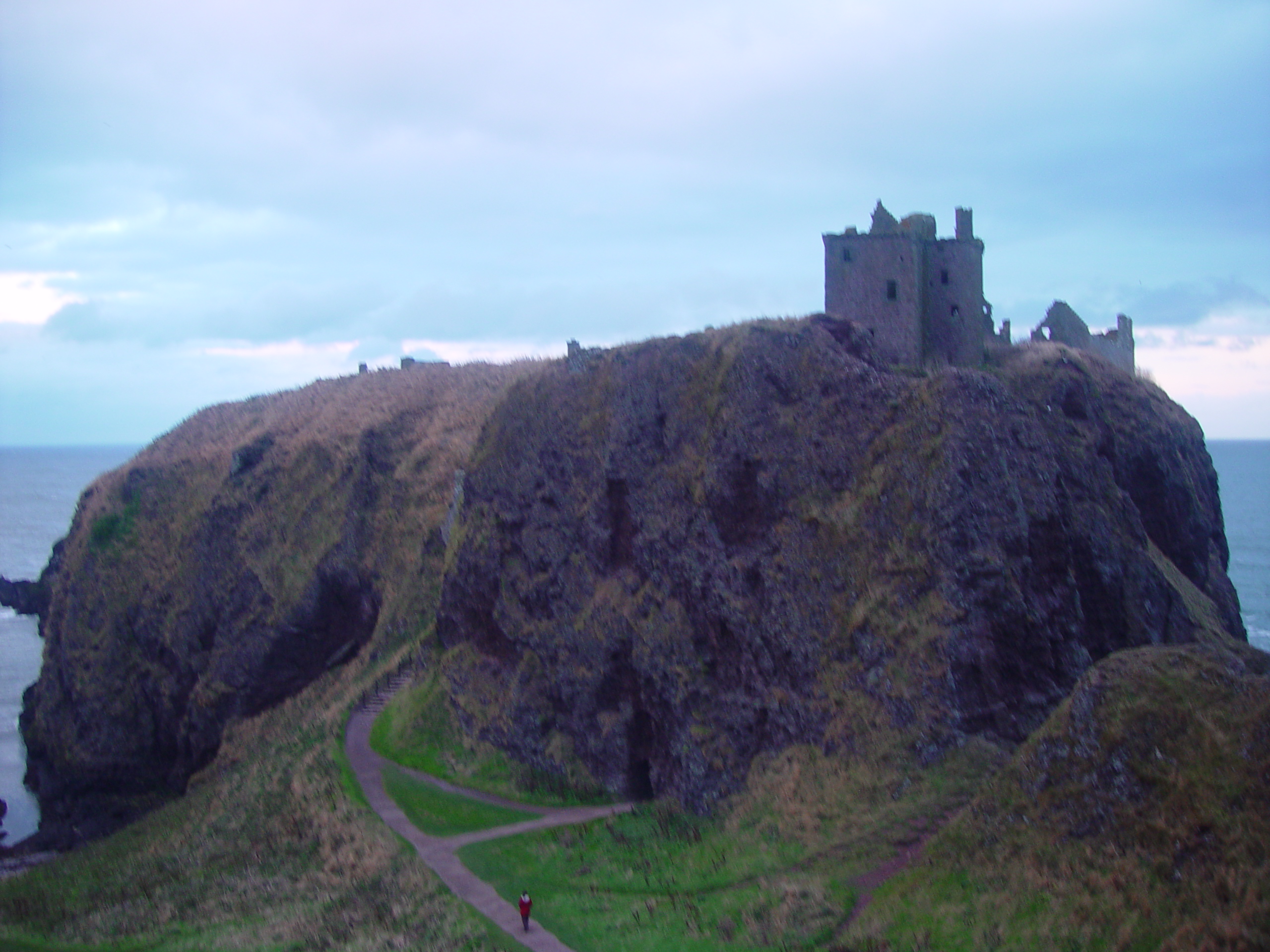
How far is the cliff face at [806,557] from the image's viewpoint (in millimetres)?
26578

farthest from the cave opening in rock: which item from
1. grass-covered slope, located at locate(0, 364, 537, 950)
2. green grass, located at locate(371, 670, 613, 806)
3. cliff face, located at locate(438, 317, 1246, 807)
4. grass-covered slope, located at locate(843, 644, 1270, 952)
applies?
grass-covered slope, located at locate(843, 644, 1270, 952)

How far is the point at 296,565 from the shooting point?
165 ft

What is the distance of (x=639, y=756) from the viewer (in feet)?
105

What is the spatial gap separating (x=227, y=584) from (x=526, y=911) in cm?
3561

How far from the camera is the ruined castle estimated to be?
112 feet

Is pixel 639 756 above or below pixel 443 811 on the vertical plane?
above

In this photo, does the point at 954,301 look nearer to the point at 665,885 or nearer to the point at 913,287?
the point at 913,287

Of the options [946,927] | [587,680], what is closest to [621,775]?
[587,680]

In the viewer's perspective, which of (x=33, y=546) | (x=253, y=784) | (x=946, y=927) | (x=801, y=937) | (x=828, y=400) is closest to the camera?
(x=946, y=927)

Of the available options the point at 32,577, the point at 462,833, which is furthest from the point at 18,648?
the point at 462,833

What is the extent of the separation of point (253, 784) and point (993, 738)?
27059 millimetres

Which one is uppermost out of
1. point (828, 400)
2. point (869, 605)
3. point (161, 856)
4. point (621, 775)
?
point (828, 400)

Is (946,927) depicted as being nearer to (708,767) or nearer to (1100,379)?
(708,767)

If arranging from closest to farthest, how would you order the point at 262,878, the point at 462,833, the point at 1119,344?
the point at 462,833
the point at 262,878
the point at 1119,344
